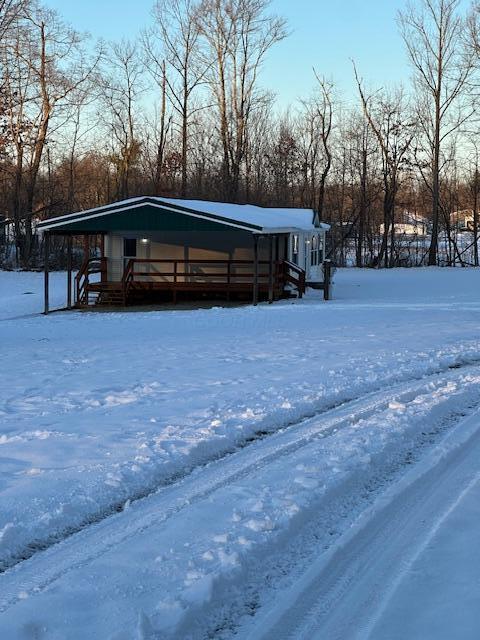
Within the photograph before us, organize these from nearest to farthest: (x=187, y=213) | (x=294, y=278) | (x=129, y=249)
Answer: (x=187, y=213), (x=294, y=278), (x=129, y=249)

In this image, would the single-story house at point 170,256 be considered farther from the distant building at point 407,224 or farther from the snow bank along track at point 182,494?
the distant building at point 407,224

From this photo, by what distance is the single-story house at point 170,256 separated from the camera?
72.9 ft

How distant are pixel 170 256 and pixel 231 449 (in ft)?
61.3

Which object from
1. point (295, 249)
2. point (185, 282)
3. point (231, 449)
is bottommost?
point (231, 449)

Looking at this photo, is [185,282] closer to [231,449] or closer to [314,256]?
[314,256]

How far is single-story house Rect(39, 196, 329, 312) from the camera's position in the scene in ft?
72.9

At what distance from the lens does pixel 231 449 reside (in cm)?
609

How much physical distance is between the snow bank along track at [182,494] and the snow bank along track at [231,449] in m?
0.02

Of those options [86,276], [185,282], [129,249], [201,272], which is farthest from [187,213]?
[86,276]

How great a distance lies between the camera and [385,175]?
4512 cm

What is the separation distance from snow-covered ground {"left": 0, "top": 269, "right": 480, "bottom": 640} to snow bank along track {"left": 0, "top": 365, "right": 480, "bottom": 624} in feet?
0.05

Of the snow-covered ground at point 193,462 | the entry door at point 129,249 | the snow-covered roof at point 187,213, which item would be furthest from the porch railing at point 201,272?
the snow-covered ground at point 193,462

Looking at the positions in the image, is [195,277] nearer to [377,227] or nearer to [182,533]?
[182,533]

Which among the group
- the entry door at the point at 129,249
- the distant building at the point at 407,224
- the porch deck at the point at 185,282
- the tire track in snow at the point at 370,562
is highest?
the distant building at the point at 407,224
